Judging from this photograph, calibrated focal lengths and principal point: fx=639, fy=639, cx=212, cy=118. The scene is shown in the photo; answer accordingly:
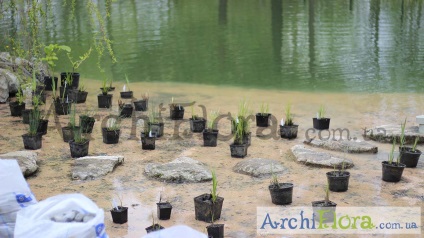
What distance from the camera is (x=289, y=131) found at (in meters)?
7.21

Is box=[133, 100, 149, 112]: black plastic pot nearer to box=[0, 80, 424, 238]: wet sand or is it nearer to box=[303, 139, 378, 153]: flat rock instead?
box=[0, 80, 424, 238]: wet sand

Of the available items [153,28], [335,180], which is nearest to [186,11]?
[153,28]

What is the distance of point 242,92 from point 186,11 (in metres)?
11.5

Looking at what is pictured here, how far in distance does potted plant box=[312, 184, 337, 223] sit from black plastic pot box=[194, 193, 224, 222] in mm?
727

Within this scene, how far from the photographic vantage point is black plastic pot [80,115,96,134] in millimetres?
7234

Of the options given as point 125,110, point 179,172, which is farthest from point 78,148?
point 125,110

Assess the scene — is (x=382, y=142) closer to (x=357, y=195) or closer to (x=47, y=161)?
(x=357, y=195)

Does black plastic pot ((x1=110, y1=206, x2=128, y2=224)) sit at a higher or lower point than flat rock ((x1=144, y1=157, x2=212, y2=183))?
lower

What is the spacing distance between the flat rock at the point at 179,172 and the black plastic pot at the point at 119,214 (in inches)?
39.3

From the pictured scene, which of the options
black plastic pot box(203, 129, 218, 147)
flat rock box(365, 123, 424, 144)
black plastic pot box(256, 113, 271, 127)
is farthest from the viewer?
black plastic pot box(256, 113, 271, 127)

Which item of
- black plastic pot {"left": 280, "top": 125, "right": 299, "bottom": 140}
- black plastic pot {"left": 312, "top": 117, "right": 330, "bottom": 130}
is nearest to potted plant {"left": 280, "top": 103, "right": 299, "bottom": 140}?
black plastic pot {"left": 280, "top": 125, "right": 299, "bottom": 140}

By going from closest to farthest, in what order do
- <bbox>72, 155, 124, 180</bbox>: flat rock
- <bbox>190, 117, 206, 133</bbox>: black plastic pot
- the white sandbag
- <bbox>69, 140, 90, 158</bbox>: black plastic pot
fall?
the white sandbag, <bbox>72, 155, 124, 180</bbox>: flat rock, <bbox>69, 140, 90, 158</bbox>: black plastic pot, <bbox>190, 117, 206, 133</bbox>: black plastic pot

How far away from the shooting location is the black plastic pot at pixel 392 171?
223 inches

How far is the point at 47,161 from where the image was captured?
6.34 m
